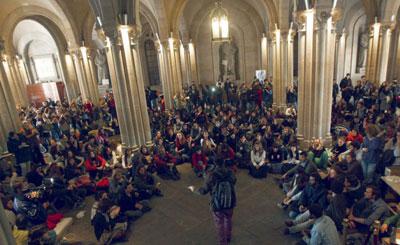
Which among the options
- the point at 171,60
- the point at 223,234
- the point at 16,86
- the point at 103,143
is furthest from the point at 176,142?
the point at 16,86

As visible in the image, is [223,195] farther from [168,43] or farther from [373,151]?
[168,43]

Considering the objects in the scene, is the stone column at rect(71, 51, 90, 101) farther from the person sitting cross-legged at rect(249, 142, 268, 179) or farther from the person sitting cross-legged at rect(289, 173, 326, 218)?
the person sitting cross-legged at rect(289, 173, 326, 218)

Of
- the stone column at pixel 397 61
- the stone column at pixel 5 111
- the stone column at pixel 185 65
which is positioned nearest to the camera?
the stone column at pixel 5 111

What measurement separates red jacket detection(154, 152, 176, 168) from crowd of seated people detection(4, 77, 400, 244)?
0.03m

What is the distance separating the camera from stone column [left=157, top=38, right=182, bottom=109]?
14727 millimetres

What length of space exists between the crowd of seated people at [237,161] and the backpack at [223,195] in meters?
1.32

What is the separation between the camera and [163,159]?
8.20 m

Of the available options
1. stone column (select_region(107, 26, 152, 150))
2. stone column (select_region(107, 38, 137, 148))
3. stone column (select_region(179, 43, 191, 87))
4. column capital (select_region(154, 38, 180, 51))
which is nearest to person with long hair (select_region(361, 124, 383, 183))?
stone column (select_region(107, 26, 152, 150))

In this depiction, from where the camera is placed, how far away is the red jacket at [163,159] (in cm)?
803

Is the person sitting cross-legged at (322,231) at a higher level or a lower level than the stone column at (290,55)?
lower

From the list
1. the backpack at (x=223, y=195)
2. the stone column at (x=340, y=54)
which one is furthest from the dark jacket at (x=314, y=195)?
the stone column at (x=340, y=54)

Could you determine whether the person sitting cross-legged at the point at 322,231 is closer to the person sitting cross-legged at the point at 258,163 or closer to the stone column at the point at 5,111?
the person sitting cross-legged at the point at 258,163

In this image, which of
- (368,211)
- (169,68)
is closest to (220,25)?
(368,211)

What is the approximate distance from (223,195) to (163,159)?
409 centimetres
